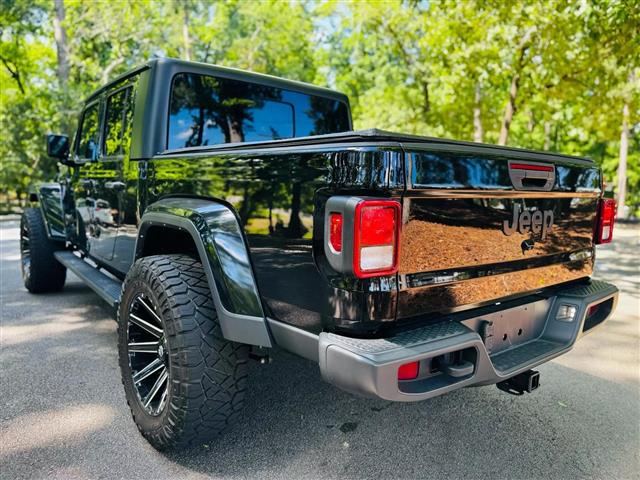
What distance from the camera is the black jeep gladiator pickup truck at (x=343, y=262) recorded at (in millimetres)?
1659

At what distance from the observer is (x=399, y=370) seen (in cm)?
165

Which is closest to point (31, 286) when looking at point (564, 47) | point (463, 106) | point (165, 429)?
point (165, 429)

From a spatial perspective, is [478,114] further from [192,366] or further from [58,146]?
[192,366]

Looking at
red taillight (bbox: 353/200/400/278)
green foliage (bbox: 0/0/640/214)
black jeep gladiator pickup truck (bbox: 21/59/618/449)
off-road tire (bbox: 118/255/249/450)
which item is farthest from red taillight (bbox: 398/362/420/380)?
green foliage (bbox: 0/0/640/214)

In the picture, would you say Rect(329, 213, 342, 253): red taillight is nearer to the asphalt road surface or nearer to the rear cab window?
the asphalt road surface

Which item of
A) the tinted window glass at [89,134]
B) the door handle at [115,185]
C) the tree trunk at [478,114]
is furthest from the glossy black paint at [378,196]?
the tree trunk at [478,114]

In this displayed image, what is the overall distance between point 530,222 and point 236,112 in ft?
6.91

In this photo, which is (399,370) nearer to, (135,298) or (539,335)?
(539,335)

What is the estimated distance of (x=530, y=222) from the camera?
2197mm

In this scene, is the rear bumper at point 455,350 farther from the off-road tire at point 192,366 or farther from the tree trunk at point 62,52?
the tree trunk at point 62,52

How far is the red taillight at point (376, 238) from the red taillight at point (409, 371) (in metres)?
0.34

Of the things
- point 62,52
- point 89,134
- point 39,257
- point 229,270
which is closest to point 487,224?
point 229,270

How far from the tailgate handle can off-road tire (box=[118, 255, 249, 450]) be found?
1411 mm

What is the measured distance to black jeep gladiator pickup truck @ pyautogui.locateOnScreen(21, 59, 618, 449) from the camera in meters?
1.66
